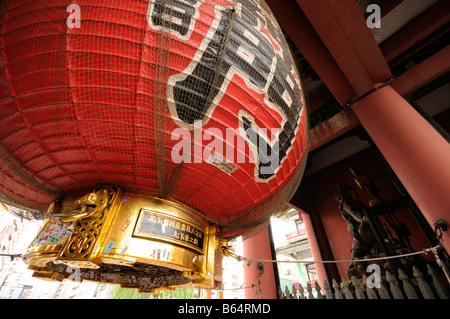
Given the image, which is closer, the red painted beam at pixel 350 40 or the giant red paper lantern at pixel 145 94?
the giant red paper lantern at pixel 145 94

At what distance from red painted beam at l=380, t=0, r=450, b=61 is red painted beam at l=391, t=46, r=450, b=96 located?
1.33ft

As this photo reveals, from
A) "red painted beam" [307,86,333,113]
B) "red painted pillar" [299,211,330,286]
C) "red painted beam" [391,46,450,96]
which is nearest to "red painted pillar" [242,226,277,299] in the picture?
"red painted pillar" [299,211,330,286]

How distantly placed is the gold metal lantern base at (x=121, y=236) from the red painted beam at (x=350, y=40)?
267 centimetres

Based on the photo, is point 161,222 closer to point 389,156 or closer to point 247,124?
point 247,124

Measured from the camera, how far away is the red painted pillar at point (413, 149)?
6.39 ft

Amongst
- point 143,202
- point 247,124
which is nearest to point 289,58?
point 247,124

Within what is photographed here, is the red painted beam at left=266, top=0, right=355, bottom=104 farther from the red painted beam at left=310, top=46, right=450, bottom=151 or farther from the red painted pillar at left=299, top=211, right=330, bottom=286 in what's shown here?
the red painted pillar at left=299, top=211, right=330, bottom=286

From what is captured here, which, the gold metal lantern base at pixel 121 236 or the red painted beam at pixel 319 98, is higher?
the red painted beam at pixel 319 98

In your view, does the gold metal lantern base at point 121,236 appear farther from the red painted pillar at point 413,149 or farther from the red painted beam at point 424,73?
the red painted beam at point 424,73

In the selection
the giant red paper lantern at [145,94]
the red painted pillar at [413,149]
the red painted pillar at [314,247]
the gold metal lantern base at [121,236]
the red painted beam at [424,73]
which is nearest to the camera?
Answer: the giant red paper lantern at [145,94]

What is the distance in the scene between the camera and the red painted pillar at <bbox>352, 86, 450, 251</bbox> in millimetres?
1947

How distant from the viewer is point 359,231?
11.6 feet

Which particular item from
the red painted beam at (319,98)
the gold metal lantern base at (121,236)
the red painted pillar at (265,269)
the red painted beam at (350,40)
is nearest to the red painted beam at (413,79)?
the red painted beam at (350,40)
